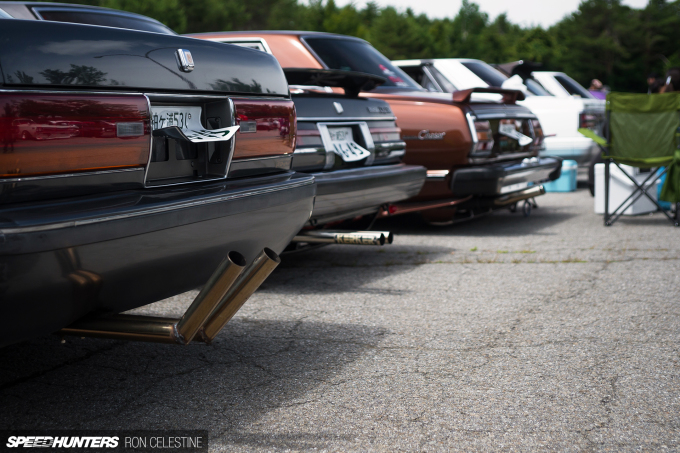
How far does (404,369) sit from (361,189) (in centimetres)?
171

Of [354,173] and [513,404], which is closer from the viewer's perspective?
[513,404]

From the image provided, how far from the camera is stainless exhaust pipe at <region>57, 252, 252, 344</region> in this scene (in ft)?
7.23

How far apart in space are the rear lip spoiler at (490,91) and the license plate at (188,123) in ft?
11.1

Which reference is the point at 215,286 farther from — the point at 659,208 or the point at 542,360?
the point at 659,208

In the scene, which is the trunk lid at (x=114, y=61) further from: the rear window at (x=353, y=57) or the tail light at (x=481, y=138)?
the tail light at (x=481, y=138)

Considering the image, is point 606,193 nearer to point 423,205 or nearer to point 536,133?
point 536,133

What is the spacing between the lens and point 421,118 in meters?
5.67

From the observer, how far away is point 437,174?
Answer: 18.7 ft

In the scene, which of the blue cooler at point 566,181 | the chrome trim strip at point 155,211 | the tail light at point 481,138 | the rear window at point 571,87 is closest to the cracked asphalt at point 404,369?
the chrome trim strip at point 155,211

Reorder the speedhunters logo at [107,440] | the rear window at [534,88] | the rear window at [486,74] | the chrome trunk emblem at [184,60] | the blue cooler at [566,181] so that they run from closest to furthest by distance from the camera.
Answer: the speedhunters logo at [107,440] → the chrome trunk emblem at [184,60] → the rear window at [486,74] → the blue cooler at [566,181] → the rear window at [534,88]

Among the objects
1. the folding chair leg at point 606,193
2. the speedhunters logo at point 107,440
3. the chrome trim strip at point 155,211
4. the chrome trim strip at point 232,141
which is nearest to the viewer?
the chrome trim strip at point 155,211

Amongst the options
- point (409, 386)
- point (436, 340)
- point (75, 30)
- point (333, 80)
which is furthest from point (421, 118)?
point (75, 30)

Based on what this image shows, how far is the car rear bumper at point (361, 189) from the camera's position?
158 inches

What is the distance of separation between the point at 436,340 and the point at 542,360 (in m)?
0.50
